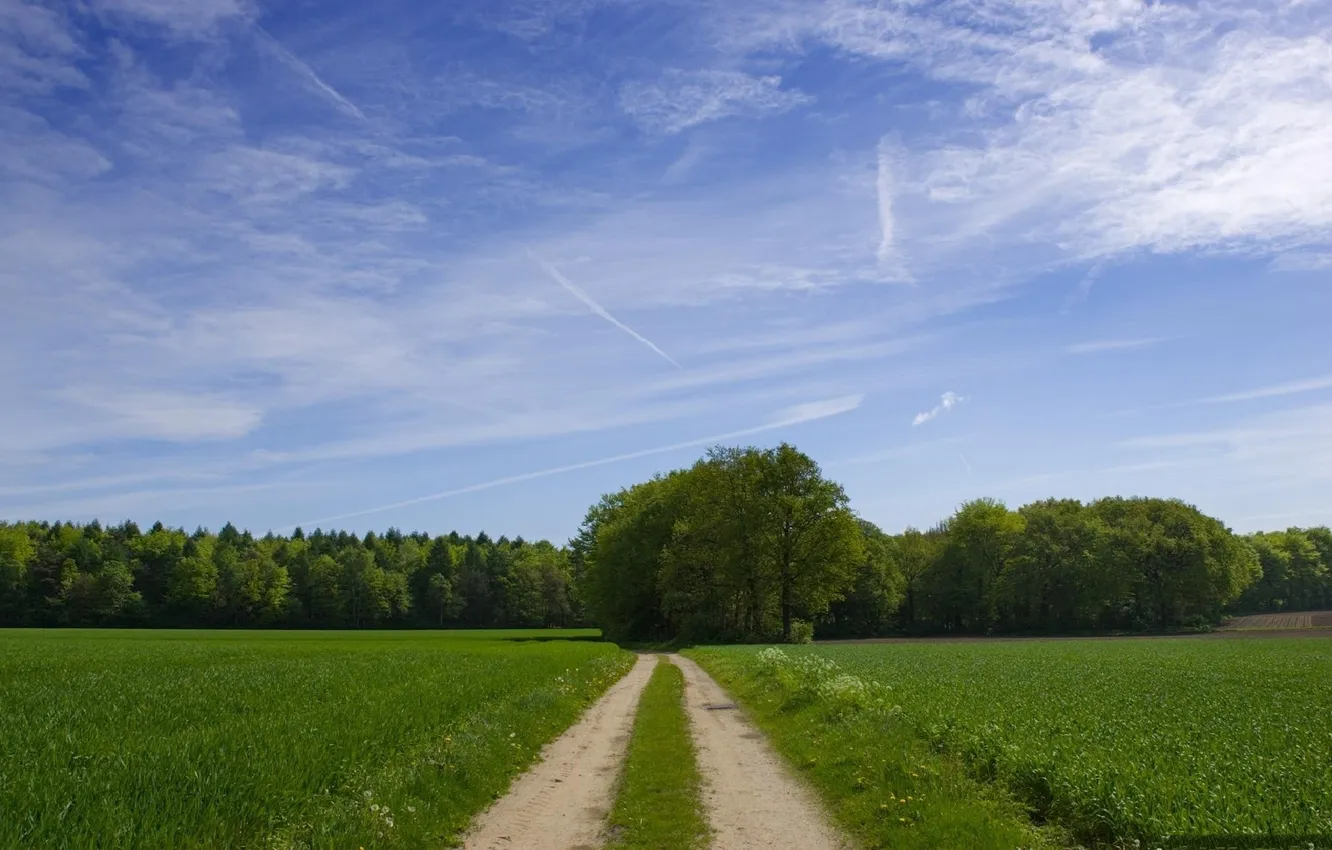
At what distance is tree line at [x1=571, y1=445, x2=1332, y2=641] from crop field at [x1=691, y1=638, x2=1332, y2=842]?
3976 cm

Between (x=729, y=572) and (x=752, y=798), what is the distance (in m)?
58.4

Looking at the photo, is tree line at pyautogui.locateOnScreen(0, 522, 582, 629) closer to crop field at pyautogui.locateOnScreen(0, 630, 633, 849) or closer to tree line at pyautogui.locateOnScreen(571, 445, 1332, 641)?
tree line at pyautogui.locateOnScreen(571, 445, 1332, 641)

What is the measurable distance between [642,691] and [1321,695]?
20.0 m

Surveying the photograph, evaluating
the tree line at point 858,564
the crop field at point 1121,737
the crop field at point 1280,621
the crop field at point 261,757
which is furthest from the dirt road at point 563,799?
the crop field at point 1280,621

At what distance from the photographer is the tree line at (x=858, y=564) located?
6888 cm

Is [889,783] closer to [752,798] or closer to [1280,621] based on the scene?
[752,798]

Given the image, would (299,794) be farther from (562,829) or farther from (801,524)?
(801,524)

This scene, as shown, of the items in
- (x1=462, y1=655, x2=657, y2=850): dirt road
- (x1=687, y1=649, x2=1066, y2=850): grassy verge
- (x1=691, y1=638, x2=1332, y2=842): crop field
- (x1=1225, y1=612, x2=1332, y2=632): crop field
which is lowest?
(x1=1225, y1=612, x2=1332, y2=632): crop field

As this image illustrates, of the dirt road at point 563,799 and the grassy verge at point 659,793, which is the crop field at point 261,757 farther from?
the grassy verge at point 659,793

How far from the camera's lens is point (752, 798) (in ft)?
40.6

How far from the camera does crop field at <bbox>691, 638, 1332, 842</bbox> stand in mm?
8914

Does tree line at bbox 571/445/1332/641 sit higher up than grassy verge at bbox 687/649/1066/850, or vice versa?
tree line at bbox 571/445/1332/641

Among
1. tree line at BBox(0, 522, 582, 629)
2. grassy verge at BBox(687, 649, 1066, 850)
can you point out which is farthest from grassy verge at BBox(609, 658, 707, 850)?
tree line at BBox(0, 522, 582, 629)

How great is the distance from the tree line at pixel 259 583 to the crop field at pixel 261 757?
122915 mm
